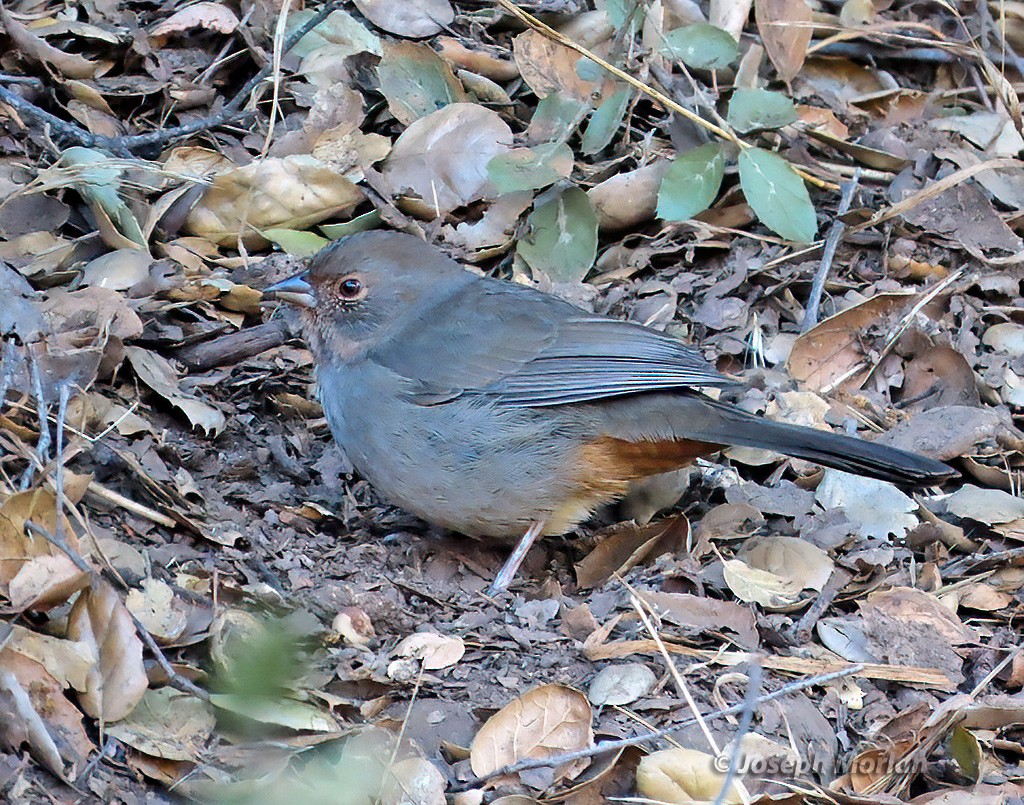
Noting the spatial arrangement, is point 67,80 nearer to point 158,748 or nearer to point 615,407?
point 615,407

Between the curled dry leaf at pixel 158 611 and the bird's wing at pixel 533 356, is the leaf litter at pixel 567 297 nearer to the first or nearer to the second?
the curled dry leaf at pixel 158 611

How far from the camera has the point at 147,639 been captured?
3012 millimetres

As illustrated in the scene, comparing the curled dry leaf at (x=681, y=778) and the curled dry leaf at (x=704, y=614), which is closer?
the curled dry leaf at (x=681, y=778)

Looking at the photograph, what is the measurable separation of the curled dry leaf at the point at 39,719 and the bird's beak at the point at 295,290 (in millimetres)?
1884

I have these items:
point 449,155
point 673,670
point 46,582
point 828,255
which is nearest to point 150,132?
point 449,155

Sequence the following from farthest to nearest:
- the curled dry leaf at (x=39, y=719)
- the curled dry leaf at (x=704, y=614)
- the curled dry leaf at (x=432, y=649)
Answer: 1. the curled dry leaf at (x=704, y=614)
2. the curled dry leaf at (x=432, y=649)
3. the curled dry leaf at (x=39, y=719)

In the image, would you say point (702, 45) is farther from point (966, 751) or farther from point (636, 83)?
point (966, 751)

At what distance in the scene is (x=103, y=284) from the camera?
443cm

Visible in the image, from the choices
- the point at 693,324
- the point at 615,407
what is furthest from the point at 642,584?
the point at 693,324

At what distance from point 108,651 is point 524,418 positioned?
5.47ft

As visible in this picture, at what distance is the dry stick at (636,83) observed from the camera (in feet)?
16.5

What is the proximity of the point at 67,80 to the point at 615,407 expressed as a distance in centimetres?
260

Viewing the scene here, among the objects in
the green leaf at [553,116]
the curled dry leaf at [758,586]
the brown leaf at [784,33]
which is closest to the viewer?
the curled dry leaf at [758,586]

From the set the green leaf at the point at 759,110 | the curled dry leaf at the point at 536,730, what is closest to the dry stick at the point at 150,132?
the green leaf at the point at 759,110
